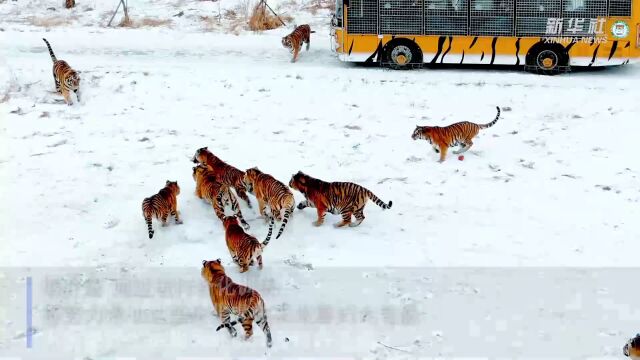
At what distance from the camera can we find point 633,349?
5906 mm

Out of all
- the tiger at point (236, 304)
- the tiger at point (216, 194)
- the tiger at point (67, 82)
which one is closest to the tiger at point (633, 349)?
the tiger at point (236, 304)

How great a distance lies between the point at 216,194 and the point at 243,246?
1.51 m

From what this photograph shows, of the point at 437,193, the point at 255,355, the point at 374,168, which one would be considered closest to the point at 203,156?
the point at 374,168

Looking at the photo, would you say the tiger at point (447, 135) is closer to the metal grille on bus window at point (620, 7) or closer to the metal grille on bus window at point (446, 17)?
the metal grille on bus window at point (446, 17)

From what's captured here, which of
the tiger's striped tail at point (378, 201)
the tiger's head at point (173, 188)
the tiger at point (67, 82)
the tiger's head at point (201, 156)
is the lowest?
the tiger's striped tail at point (378, 201)

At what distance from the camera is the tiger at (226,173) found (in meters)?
9.22

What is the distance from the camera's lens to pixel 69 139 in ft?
38.7

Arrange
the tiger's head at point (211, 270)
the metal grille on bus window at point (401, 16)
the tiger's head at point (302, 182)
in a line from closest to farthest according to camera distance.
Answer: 1. the tiger's head at point (211, 270)
2. the tiger's head at point (302, 182)
3. the metal grille on bus window at point (401, 16)

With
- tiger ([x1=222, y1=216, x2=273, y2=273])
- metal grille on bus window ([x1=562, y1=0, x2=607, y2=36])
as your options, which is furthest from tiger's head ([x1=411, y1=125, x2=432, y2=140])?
metal grille on bus window ([x1=562, y1=0, x2=607, y2=36])

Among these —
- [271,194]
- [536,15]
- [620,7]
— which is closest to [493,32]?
[536,15]

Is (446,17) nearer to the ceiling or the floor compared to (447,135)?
nearer to the ceiling

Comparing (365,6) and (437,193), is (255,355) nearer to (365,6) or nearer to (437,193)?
(437,193)

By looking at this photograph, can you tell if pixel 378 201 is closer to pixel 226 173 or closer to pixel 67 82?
pixel 226 173

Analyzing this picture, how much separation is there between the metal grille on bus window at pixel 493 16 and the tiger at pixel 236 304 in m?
11.6
